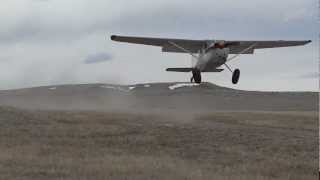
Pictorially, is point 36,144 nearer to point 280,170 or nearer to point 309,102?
point 280,170

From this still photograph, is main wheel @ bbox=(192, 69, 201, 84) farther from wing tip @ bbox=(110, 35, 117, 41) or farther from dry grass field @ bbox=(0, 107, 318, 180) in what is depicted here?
dry grass field @ bbox=(0, 107, 318, 180)

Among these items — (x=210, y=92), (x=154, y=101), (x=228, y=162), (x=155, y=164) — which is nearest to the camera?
(x=155, y=164)

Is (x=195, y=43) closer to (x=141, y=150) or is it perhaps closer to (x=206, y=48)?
(x=206, y=48)

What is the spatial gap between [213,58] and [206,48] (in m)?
1.99

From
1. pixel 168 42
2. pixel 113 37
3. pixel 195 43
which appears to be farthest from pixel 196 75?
pixel 113 37

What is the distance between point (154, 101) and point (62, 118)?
234ft

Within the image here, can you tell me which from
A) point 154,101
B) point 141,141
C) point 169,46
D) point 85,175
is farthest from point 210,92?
point 85,175

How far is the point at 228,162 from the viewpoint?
23.9m

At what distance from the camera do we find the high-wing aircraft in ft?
143

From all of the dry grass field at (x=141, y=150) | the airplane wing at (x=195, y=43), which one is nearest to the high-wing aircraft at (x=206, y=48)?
the airplane wing at (x=195, y=43)

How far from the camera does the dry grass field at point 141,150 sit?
1989cm

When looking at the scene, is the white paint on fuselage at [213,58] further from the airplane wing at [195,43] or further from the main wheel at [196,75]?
the airplane wing at [195,43]

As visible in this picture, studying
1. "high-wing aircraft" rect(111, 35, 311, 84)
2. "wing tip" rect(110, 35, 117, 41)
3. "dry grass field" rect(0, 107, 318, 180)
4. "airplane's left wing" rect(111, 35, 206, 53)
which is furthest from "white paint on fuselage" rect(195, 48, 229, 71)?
"dry grass field" rect(0, 107, 318, 180)

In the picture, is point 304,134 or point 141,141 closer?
point 141,141
